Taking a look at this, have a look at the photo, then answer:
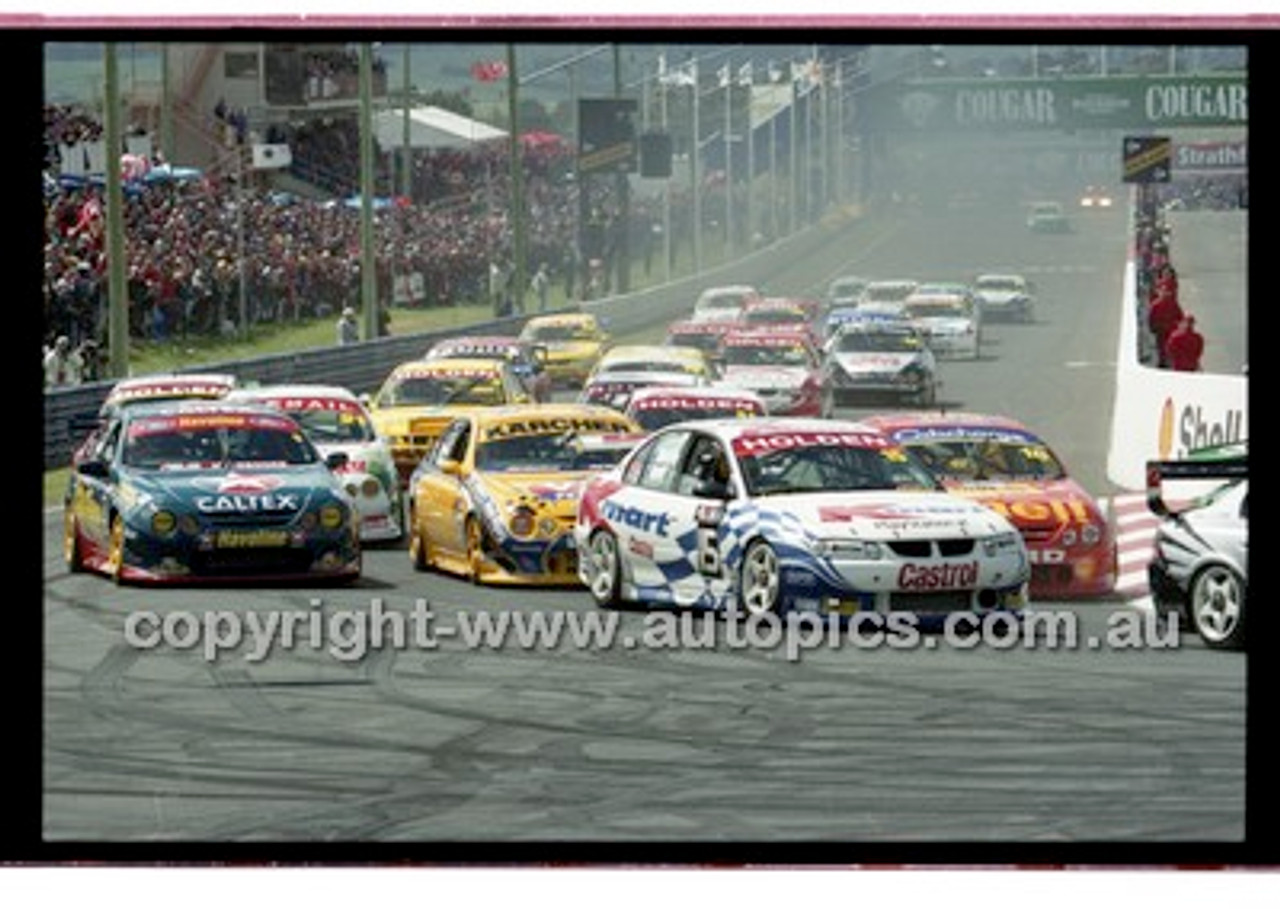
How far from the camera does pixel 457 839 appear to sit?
1102cm

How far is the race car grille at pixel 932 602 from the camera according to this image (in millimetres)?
16438

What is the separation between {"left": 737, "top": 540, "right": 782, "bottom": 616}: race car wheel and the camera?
16891 millimetres

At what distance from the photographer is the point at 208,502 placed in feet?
62.4

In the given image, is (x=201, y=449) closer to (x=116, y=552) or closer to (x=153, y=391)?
(x=116, y=552)

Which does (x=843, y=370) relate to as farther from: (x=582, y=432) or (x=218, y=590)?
(x=218, y=590)

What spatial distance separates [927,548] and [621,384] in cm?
508

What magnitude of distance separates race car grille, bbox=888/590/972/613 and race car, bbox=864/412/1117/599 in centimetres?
173

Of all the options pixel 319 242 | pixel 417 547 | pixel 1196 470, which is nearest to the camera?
pixel 1196 470

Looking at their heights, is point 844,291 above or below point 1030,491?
above

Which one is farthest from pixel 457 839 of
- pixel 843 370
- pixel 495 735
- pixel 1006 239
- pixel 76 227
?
pixel 843 370

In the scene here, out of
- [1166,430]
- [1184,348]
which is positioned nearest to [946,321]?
[1184,348]

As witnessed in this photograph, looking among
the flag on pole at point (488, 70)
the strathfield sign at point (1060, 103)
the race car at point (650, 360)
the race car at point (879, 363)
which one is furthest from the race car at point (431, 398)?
the flag on pole at point (488, 70)

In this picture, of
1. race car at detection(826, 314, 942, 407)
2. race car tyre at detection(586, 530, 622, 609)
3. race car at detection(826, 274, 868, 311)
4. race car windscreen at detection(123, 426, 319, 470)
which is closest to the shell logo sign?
race car at detection(826, 314, 942, 407)

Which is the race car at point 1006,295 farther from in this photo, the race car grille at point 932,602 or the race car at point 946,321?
the race car grille at point 932,602
